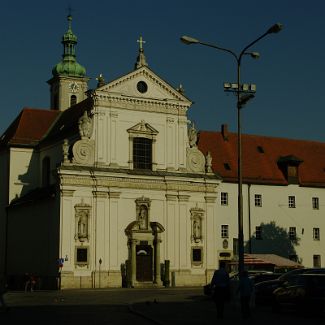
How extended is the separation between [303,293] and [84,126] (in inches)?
1291

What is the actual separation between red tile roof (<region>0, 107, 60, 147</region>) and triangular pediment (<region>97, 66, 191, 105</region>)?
A: 12473mm

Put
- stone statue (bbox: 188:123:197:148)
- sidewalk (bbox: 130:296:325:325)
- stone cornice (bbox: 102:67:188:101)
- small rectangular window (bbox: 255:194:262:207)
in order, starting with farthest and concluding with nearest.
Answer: small rectangular window (bbox: 255:194:262:207), stone statue (bbox: 188:123:197:148), stone cornice (bbox: 102:67:188:101), sidewalk (bbox: 130:296:325:325)

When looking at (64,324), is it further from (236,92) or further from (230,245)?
(230,245)

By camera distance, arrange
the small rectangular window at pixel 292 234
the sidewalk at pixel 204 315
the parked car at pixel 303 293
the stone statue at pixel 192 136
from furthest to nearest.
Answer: the small rectangular window at pixel 292 234, the stone statue at pixel 192 136, the parked car at pixel 303 293, the sidewalk at pixel 204 315

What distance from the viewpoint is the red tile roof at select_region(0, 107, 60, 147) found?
6688 centimetres

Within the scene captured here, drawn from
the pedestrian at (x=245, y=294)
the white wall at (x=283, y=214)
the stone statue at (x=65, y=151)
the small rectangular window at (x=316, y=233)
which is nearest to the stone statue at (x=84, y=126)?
the stone statue at (x=65, y=151)

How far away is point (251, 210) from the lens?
2539 inches

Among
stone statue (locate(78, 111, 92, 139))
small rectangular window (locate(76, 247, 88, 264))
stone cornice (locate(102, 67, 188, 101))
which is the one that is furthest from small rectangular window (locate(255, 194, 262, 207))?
small rectangular window (locate(76, 247, 88, 264))

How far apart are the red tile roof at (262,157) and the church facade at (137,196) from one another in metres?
0.16

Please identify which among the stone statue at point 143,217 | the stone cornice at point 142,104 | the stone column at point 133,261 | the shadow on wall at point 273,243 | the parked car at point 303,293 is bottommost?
the parked car at point 303,293

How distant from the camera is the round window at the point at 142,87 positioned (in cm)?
5928

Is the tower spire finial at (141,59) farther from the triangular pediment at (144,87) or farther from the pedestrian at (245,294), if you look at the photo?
the pedestrian at (245,294)

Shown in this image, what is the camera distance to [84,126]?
5669 cm

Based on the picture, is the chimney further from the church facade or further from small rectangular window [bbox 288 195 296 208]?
small rectangular window [bbox 288 195 296 208]
